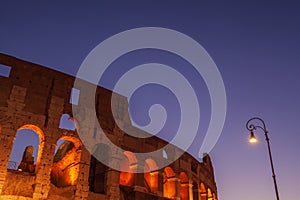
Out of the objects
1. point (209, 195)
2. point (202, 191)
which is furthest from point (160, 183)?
point (209, 195)

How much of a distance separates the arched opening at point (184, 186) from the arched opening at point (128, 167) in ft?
14.7

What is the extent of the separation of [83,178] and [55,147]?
2344mm

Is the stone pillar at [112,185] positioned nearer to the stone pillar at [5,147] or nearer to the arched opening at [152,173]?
the arched opening at [152,173]

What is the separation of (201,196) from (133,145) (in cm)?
1104

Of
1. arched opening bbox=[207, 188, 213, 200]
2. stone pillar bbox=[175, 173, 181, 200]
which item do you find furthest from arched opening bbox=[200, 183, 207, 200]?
stone pillar bbox=[175, 173, 181, 200]

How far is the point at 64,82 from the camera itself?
1848cm

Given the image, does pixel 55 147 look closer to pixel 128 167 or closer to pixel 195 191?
pixel 128 167

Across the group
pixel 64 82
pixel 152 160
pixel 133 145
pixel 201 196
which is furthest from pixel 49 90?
pixel 201 196

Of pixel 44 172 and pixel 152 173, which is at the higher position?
pixel 152 173

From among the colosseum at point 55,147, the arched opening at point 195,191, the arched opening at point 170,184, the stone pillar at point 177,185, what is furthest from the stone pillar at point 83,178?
the arched opening at point 195,191

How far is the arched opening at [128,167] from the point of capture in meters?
20.7

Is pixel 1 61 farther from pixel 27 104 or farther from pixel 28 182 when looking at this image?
pixel 28 182

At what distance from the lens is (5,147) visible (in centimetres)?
1509

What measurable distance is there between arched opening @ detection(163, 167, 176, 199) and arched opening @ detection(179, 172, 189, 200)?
1.35 meters
